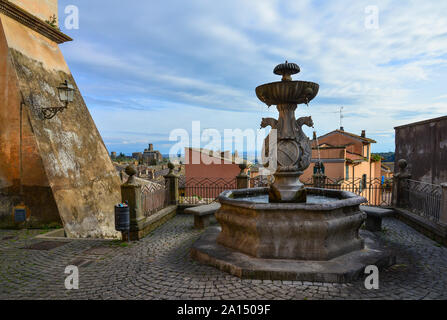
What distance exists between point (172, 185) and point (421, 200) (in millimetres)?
8449

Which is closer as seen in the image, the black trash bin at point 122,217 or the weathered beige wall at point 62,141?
the black trash bin at point 122,217

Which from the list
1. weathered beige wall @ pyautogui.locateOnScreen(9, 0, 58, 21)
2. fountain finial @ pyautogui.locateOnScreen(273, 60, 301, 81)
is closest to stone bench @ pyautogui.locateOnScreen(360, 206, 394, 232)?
fountain finial @ pyautogui.locateOnScreen(273, 60, 301, 81)

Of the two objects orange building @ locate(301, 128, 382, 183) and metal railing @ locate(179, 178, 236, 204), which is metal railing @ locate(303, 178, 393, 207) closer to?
orange building @ locate(301, 128, 382, 183)

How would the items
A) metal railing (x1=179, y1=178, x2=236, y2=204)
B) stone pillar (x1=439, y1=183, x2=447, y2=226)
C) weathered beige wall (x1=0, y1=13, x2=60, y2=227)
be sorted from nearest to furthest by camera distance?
stone pillar (x1=439, y1=183, x2=447, y2=226) → weathered beige wall (x1=0, y1=13, x2=60, y2=227) → metal railing (x1=179, y1=178, x2=236, y2=204)

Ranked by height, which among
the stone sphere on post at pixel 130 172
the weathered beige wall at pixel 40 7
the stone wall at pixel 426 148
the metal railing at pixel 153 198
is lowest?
the metal railing at pixel 153 198

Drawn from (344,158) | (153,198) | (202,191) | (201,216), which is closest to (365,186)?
(201,216)

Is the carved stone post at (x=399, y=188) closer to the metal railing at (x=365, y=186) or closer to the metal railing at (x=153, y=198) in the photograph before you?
the metal railing at (x=365, y=186)

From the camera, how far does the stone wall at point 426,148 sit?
477 inches

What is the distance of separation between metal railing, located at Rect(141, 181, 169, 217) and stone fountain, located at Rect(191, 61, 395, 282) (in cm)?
298

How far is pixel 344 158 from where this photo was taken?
2036 cm

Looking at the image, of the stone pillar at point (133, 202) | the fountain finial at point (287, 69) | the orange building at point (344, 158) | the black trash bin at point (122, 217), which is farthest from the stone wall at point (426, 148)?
the black trash bin at point (122, 217)

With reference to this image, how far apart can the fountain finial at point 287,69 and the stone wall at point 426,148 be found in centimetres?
799

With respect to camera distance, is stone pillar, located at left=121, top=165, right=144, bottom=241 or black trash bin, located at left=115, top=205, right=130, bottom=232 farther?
stone pillar, located at left=121, top=165, right=144, bottom=241

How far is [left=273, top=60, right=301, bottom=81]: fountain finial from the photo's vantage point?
19.1ft
